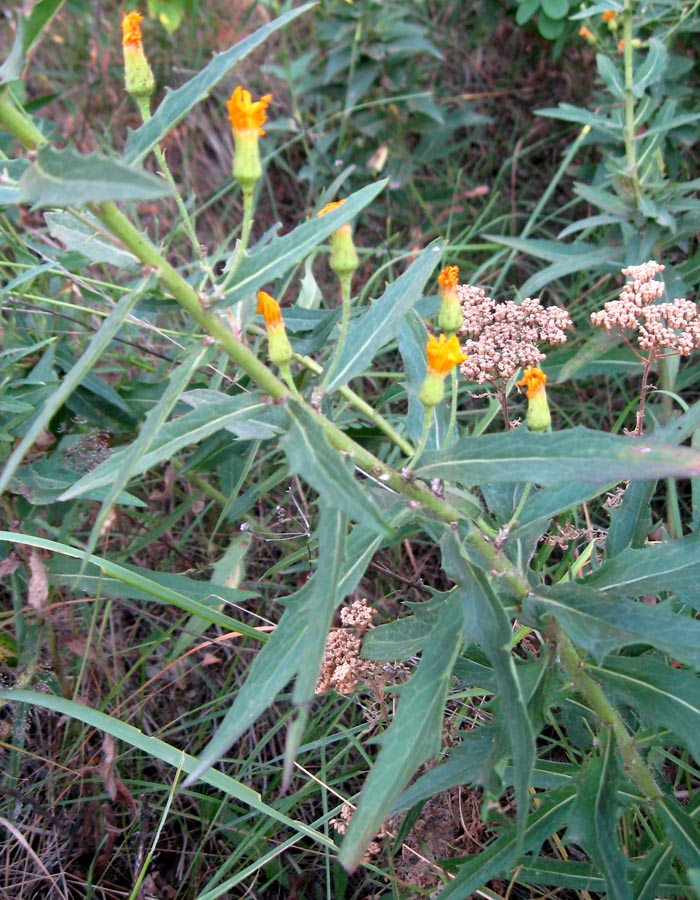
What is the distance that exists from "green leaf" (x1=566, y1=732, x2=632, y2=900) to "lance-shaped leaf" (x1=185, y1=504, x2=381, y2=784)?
65 centimetres

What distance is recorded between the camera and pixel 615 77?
2980 millimetres

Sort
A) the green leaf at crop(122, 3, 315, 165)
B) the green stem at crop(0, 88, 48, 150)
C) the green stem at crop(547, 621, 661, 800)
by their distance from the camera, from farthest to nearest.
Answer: the green stem at crop(547, 621, 661, 800) < the green leaf at crop(122, 3, 315, 165) < the green stem at crop(0, 88, 48, 150)

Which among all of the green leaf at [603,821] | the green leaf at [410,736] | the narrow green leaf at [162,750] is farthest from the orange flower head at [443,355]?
the narrow green leaf at [162,750]

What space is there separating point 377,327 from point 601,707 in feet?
2.92

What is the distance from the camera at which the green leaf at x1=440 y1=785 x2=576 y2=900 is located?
69.4 inches

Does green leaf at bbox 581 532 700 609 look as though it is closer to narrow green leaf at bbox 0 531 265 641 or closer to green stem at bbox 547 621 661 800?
→ green stem at bbox 547 621 661 800

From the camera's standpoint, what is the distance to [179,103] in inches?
55.1

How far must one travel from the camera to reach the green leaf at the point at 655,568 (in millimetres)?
1719

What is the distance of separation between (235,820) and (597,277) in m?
2.68

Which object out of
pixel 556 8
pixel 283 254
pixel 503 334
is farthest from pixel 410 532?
pixel 556 8

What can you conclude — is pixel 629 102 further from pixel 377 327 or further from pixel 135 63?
pixel 135 63

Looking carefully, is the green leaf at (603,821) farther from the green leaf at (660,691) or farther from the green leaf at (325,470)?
→ the green leaf at (325,470)

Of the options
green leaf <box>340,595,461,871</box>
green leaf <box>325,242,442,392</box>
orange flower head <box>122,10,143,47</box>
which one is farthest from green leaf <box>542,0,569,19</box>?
green leaf <box>340,595,461,871</box>

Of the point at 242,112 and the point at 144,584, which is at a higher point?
the point at 242,112
